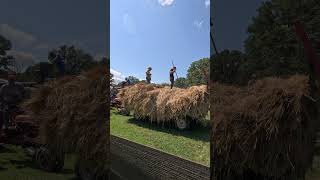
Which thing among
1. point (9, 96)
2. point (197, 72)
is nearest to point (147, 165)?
point (197, 72)

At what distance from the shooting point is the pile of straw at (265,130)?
5.13 feet

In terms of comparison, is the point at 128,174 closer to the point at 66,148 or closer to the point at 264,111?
the point at 66,148

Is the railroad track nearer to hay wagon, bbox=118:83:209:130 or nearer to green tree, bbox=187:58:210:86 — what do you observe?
hay wagon, bbox=118:83:209:130

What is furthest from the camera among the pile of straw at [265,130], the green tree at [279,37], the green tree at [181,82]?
the green tree at [181,82]

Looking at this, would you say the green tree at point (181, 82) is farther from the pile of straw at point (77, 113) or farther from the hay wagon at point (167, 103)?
the pile of straw at point (77, 113)

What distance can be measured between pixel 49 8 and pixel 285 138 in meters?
1.50

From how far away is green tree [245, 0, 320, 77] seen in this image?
1.75 meters

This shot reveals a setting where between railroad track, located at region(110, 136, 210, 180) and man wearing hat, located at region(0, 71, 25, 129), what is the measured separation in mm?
577

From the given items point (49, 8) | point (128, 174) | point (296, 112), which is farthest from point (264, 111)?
point (49, 8)

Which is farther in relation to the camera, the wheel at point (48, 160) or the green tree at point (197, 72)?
the wheel at point (48, 160)

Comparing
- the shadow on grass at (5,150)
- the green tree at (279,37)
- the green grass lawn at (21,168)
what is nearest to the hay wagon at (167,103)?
the green tree at (279,37)

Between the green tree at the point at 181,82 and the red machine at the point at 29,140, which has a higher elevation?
the green tree at the point at 181,82

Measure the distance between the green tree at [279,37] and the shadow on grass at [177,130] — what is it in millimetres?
446

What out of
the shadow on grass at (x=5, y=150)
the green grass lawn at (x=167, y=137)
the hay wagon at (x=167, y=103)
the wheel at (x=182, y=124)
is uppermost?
the hay wagon at (x=167, y=103)
